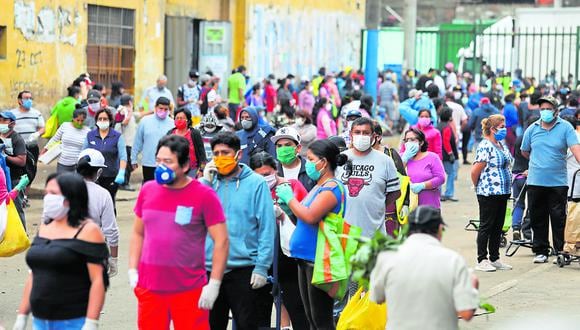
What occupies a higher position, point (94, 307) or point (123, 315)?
point (94, 307)

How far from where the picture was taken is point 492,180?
43.0 feet

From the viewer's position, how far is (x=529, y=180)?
13961mm

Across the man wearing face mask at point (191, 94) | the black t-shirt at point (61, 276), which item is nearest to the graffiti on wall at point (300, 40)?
the man wearing face mask at point (191, 94)

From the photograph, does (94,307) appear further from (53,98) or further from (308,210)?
(53,98)

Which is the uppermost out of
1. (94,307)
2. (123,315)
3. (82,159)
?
(82,159)

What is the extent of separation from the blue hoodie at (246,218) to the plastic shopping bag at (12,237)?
2.85m

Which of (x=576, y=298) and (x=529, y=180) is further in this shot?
(x=529, y=180)

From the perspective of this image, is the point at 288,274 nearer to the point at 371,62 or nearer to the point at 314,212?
the point at 314,212

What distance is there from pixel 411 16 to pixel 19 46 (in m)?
18.6

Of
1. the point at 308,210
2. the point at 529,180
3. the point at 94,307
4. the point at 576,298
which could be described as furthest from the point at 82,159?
the point at 529,180

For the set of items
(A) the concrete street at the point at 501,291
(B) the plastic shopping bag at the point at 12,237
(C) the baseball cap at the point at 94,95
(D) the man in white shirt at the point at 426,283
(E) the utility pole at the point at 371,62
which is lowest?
(A) the concrete street at the point at 501,291

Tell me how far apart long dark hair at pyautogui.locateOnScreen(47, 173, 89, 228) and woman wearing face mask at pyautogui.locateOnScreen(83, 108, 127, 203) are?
24.8ft

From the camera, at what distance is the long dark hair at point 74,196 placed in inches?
279

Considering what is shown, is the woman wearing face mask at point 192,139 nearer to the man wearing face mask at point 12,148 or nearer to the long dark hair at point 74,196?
the man wearing face mask at point 12,148
